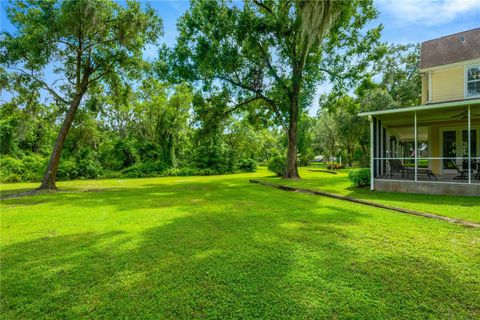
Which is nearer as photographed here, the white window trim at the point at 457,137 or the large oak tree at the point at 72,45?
the large oak tree at the point at 72,45

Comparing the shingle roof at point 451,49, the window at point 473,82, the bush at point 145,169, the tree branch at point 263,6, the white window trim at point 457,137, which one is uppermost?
the tree branch at point 263,6

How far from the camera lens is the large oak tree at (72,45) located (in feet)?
38.8

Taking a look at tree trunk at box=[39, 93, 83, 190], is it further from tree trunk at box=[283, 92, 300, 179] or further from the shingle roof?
the shingle roof

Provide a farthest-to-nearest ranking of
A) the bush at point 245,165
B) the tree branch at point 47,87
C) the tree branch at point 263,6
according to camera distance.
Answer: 1. the bush at point 245,165
2. the tree branch at point 263,6
3. the tree branch at point 47,87

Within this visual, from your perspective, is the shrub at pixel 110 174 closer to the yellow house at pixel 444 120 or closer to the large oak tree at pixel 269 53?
the large oak tree at pixel 269 53

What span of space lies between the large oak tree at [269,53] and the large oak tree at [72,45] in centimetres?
282

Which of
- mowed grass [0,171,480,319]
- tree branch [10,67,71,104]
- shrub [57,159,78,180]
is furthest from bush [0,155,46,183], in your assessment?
mowed grass [0,171,480,319]

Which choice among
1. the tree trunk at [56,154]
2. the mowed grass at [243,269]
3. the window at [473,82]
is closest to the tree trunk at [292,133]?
the window at [473,82]

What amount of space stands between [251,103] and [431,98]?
444 inches

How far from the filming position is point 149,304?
276cm

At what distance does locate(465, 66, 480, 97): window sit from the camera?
12359 millimetres

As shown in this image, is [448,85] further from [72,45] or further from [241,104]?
[72,45]

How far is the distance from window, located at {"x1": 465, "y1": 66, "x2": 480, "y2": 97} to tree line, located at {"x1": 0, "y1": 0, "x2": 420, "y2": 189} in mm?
5797

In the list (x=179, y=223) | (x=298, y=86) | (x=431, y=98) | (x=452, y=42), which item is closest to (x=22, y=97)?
(x=179, y=223)
